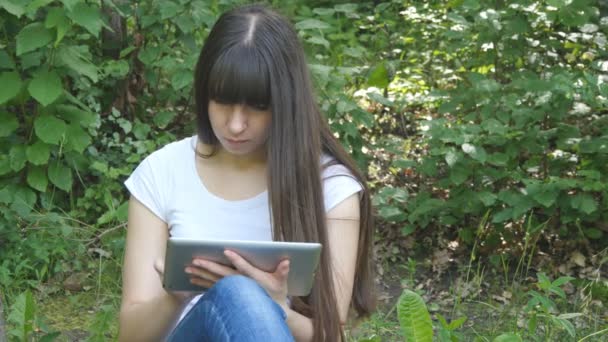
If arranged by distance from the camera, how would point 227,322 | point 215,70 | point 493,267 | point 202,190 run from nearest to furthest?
point 227,322 < point 215,70 < point 202,190 < point 493,267

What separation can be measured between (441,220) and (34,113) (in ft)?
6.44

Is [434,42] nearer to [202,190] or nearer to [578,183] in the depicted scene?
[578,183]

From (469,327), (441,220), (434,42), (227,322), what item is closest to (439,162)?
(441,220)

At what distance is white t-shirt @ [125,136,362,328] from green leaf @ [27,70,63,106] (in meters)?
1.82

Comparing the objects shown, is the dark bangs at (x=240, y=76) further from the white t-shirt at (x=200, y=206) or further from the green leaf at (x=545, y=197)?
the green leaf at (x=545, y=197)

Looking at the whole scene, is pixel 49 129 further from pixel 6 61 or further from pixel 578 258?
pixel 578 258

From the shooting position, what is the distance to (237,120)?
253 cm

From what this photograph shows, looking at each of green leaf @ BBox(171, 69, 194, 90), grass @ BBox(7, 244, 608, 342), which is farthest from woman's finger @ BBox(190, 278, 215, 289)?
green leaf @ BBox(171, 69, 194, 90)

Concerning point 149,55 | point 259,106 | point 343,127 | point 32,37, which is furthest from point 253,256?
point 149,55

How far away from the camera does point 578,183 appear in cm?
441

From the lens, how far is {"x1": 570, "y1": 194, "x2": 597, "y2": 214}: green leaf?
4.41 m

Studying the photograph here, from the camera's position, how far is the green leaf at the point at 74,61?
14.7ft

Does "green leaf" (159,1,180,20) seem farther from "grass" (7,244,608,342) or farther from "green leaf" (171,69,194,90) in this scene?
"grass" (7,244,608,342)

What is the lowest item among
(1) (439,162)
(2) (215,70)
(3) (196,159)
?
(1) (439,162)
